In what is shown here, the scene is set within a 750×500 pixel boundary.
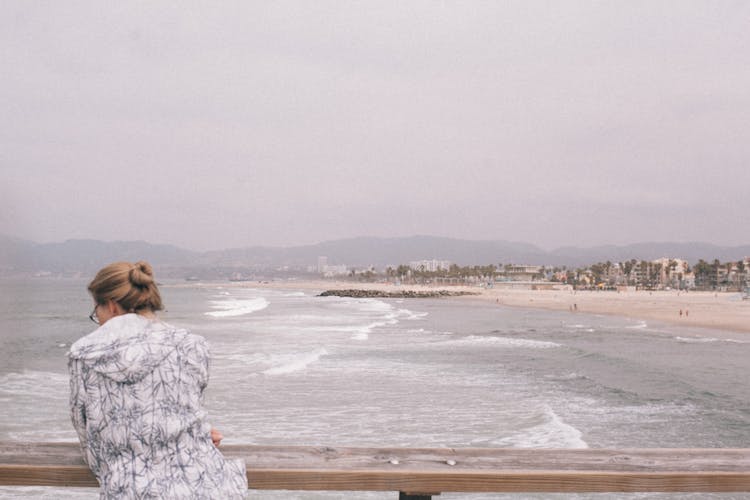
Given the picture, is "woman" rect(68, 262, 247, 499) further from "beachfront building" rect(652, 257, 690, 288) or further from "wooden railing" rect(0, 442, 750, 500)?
"beachfront building" rect(652, 257, 690, 288)

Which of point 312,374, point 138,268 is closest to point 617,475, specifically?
point 138,268

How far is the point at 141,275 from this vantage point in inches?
87.4

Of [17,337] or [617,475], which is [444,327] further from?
[617,475]

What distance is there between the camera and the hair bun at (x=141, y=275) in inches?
86.4

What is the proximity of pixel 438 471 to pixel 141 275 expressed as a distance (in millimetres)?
1259

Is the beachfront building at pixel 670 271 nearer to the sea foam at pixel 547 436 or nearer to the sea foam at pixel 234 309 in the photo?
the sea foam at pixel 234 309

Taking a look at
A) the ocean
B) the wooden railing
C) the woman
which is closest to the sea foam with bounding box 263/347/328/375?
the ocean

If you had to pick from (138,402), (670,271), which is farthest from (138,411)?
(670,271)

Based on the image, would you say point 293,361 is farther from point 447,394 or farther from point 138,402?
point 138,402

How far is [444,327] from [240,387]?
74.7 feet

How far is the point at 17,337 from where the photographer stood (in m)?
33.9

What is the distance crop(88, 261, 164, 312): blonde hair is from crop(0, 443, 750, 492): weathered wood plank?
2.10 feet

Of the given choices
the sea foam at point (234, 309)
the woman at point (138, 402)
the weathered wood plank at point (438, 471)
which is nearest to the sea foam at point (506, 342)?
the weathered wood plank at point (438, 471)

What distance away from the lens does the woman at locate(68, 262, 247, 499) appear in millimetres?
2090
